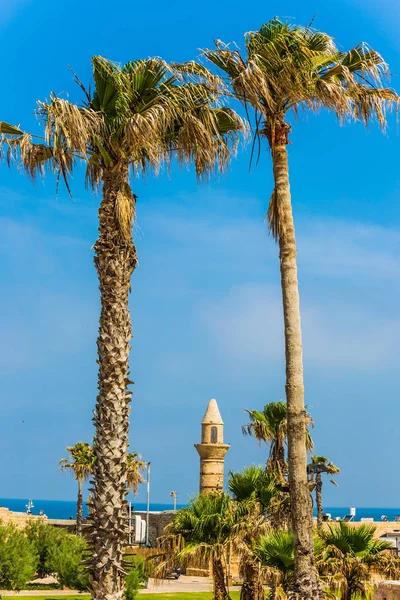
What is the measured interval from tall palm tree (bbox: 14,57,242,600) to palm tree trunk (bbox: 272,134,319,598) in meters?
1.64

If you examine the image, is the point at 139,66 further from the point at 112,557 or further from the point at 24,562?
the point at 24,562

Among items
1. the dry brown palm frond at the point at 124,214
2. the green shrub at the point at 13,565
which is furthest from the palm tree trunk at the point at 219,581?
the green shrub at the point at 13,565

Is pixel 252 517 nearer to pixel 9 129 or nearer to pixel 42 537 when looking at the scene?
pixel 9 129

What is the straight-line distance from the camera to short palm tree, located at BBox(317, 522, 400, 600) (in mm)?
14477

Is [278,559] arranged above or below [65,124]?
below

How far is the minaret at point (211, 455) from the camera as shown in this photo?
42.0 meters

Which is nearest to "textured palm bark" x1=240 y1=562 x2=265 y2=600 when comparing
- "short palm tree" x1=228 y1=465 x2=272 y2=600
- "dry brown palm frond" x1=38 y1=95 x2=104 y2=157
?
"short palm tree" x1=228 y1=465 x2=272 y2=600

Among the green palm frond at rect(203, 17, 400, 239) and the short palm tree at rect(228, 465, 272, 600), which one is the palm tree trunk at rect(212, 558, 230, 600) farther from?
the green palm frond at rect(203, 17, 400, 239)

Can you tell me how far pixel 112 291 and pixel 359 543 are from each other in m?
6.97

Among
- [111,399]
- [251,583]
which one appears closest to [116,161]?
[111,399]

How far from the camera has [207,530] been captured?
16.8 meters

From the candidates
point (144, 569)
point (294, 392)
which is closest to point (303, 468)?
point (294, 392)

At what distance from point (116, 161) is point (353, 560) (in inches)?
338

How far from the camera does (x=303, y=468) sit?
11.4m
